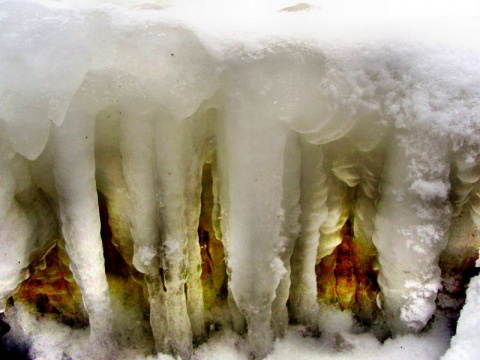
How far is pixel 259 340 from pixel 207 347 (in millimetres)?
211

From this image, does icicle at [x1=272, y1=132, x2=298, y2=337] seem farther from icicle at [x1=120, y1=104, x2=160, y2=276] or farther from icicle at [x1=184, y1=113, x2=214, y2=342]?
icicle at [x1=120, y1=104, x2=160, y2=276]

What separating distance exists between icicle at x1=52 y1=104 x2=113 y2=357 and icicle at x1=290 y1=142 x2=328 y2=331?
557 mm

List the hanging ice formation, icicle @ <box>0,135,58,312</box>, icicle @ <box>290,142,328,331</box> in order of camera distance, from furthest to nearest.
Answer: icicle @ <box>290,142,328,331</box> < icicle @ <box>0,135,58,312</box> < the hanging ice formation

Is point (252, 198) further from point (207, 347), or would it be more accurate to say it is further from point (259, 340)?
point (207, 347)

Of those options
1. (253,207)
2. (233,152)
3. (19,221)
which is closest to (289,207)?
(253,207)

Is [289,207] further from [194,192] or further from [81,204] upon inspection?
[81,204]

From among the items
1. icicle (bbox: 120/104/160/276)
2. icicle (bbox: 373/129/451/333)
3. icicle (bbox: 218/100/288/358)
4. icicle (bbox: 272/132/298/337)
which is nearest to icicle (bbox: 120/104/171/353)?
icicle (bbox: 120/104/160/276)

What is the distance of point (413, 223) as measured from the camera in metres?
1.19

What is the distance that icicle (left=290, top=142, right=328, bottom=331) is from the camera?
129 centimetres

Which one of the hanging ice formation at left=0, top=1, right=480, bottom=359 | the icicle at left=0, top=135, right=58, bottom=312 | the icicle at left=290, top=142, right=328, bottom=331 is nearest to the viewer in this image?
the hanging ice formation at left=0, top=1, right=480, bottom=359

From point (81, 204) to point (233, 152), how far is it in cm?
42

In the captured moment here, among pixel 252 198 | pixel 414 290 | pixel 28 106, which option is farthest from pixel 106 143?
pixel 414 290

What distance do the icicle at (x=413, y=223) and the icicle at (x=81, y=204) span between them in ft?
2.48

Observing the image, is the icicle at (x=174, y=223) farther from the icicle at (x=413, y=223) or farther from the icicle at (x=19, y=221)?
the icicle at (x=413, y=223)
